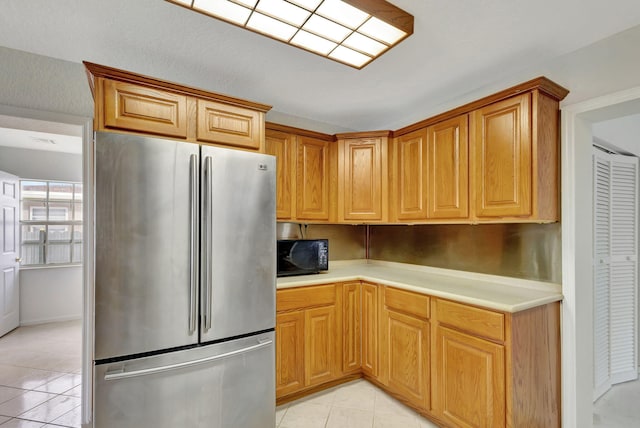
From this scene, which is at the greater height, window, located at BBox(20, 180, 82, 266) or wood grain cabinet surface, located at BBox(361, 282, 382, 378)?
window, located at BBox(20, 180, 82, 266)

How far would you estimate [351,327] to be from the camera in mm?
2520

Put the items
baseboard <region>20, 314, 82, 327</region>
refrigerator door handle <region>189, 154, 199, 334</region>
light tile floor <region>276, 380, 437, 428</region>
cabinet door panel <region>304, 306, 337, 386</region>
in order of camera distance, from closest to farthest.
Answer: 1. refrigerator door handle <region>189, 154, 199, 334</region>
2. light tile floor <region>276, 380, 437, 428</region>
3. cabinet door panel <region>304, 306, 337, 386</region>
4. baseboard <region>20, 314, 82, 327</region>

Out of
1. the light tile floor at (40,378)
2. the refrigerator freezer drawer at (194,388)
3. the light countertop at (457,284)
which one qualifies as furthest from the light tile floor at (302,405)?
the light countertop at (457,284)

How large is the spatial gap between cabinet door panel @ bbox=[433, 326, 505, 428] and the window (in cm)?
531

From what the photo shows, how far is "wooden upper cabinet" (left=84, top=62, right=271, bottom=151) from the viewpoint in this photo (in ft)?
5.15

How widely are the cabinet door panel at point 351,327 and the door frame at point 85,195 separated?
1793 mm

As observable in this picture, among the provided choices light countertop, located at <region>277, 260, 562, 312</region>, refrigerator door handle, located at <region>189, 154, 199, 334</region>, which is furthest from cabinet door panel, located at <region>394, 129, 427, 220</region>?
refrigerator door handle, located at <region>189, 154, 199, 334</region>

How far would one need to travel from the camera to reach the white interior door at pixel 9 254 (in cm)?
367

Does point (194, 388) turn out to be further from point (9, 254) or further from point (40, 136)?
point (9, 254)

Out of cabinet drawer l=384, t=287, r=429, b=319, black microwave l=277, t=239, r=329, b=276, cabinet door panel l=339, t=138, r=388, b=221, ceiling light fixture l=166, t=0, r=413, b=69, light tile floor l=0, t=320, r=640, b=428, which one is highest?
ceiling light fixture l=166, t=0, r=413, b=69

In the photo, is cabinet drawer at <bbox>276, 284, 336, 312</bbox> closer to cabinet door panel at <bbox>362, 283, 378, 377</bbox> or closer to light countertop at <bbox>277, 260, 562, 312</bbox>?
light countertop at <bbox>277, 260, 562, 312</bbox>

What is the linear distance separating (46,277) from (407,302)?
17.0ft

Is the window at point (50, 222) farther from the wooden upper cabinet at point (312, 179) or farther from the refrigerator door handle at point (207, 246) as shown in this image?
the refrigerator door handle at point (207, 246)

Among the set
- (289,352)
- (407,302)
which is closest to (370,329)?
(407,302)
